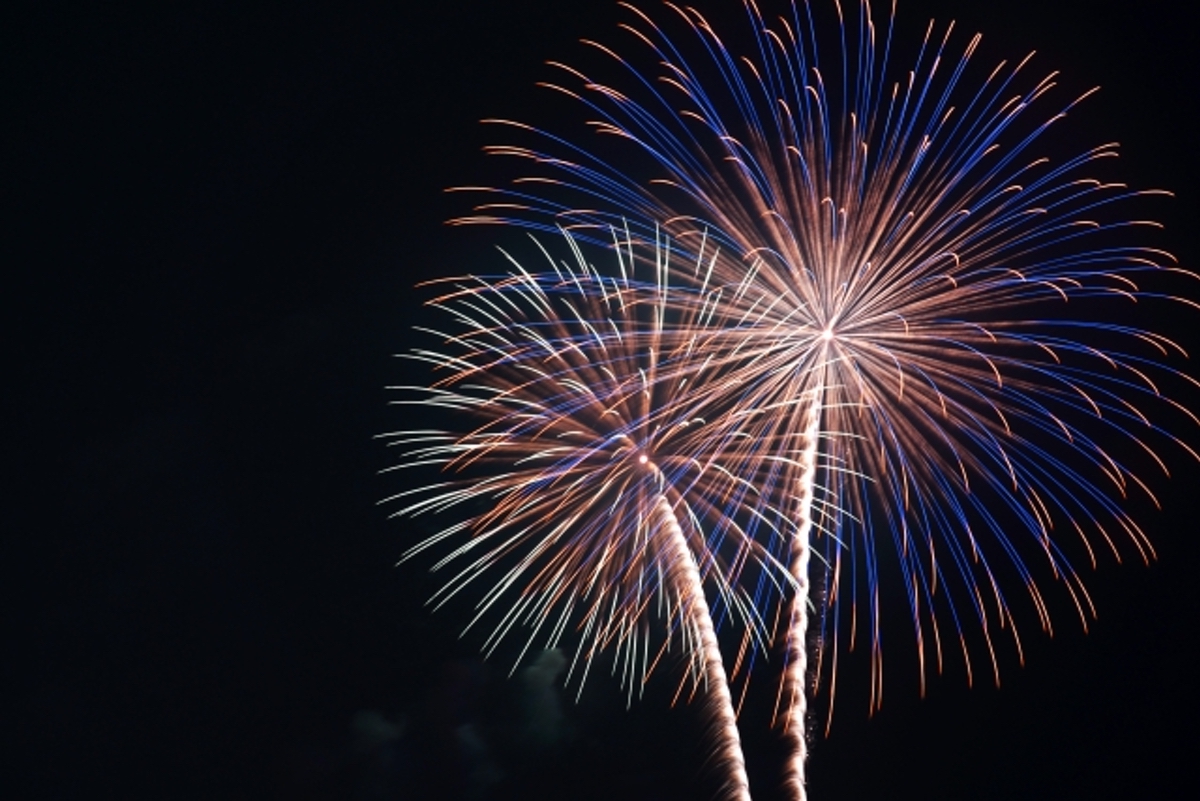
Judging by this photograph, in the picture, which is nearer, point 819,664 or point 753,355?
point 753,355

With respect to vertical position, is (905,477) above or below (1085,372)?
below

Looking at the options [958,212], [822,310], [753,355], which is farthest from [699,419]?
[958,212]

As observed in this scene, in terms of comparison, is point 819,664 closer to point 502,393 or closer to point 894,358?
point 894,358

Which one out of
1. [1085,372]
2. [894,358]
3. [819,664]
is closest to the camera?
[894,358]

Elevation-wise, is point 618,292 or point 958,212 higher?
point 958,212

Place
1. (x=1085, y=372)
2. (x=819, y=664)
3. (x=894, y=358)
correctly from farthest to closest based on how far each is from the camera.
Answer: (x=819, y=664) → (x=1085, y=372) → (x=894, y=358)

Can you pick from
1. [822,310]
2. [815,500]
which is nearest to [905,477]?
[815,500]

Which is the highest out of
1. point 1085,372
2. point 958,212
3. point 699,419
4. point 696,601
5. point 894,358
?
point 958,212

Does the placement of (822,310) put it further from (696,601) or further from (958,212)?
(696,601)

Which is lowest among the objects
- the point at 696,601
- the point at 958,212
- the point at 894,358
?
the point at 696,601
